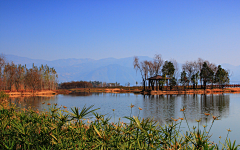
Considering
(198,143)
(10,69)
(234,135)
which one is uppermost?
(10,69)

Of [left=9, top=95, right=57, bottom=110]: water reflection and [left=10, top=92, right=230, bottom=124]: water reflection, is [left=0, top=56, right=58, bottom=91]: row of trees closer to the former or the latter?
[left=9, top=95, right=57, bottom=110]: water reflection

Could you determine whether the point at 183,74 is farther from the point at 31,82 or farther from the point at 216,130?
the point at 216,130

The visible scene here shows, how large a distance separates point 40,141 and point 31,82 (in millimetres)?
50851

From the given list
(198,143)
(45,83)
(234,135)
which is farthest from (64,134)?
(45,83)

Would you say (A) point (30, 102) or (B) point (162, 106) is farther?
(A) point (30, 102)

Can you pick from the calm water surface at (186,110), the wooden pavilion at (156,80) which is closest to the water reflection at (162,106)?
the calm water surface at (186,110)

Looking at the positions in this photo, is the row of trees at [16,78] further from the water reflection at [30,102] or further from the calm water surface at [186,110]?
the calm water surface at [186,110]

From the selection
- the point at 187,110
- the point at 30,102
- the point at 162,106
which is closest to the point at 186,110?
the point at 187,110

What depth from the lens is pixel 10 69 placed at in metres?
46.2

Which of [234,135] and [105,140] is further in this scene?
[234,135]

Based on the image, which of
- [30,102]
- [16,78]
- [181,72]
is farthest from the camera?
[181,72]

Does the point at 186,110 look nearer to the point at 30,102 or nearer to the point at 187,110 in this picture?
the point at 187,110

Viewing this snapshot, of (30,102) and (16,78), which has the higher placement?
(16,78)

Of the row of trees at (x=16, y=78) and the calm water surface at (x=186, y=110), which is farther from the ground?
the row of trees at (x=16, y=78)
